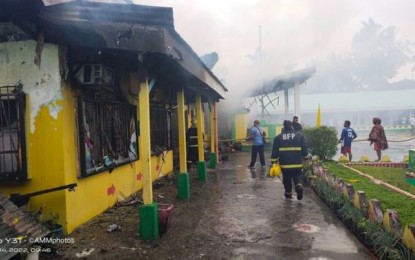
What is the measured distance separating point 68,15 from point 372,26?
2492 inches

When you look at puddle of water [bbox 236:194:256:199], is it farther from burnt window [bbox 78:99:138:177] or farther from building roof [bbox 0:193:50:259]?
building roof [bbox 0:193:50:259]

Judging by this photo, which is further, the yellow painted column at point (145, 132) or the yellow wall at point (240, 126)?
the yellow wall at point (240, 126)

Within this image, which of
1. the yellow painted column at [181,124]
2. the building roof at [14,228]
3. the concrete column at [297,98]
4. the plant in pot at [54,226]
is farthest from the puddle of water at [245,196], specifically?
the concrete column at [297,98]

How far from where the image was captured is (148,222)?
204 inches

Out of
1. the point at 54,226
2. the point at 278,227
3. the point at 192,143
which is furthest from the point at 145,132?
the point at 192,143

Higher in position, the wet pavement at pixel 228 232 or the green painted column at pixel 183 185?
the green painted column at pixel 183 185

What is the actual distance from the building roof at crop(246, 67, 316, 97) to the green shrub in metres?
5.79

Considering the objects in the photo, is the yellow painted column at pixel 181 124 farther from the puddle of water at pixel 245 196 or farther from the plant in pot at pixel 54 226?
the plant in pot at pixel 54 226

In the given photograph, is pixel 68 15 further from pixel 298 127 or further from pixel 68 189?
pixel 298 127

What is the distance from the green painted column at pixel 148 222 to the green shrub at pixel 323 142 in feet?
26.8

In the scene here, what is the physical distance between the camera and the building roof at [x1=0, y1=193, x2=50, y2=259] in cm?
386

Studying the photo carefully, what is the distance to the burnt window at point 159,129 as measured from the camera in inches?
377

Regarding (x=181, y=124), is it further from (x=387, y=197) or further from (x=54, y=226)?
(x=387, y=197)

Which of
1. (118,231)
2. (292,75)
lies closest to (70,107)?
(118,231)
